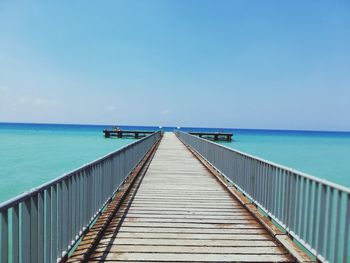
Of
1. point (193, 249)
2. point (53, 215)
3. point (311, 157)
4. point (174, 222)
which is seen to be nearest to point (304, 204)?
point (193, 249)

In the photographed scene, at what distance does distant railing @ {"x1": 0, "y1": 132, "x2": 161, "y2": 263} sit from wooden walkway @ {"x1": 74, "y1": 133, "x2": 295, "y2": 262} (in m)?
0.43

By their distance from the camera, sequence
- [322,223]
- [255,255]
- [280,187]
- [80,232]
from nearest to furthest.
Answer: [322,223], [255,255], [80,232], [280,187]

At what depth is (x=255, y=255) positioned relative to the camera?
3.98 metres

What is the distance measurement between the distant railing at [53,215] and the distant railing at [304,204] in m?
2.99

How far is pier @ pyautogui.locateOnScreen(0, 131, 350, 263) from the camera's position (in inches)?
121

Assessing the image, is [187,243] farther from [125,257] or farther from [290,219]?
[290,219]

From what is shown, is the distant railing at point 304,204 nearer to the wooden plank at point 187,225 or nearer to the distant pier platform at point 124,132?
the wooden plank at point 187,225

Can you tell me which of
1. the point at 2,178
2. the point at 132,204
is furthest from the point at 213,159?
the point at 2,178

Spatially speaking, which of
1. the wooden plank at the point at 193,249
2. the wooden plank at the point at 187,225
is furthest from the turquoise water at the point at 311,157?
the wooden plank at the point at 193,249

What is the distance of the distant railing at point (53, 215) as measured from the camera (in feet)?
8.36

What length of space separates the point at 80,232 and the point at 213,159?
27.6 feet

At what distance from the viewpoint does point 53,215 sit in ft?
11.1

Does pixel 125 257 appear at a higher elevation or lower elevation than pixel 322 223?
lower

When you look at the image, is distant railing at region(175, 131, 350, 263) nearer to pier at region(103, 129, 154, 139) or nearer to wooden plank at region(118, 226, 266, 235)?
wooden plank at region(118, 226, 266, 235)
